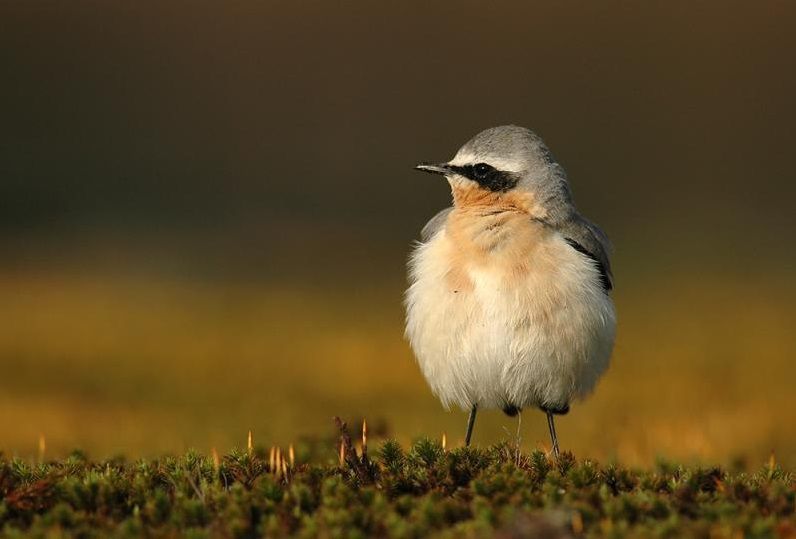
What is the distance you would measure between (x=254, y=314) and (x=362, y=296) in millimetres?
1740

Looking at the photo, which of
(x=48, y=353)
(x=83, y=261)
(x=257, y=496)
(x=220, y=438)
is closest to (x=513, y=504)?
(x=257, y=496)

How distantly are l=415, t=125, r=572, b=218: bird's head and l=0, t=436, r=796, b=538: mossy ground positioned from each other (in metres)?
2.09

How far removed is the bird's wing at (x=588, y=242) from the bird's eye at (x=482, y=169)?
59 cm

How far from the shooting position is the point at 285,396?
38.9 ft

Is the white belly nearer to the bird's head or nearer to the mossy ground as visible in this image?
the bird's head

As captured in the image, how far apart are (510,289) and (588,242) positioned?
830 mm

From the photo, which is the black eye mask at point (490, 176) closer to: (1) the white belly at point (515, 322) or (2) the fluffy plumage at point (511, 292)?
(2) the fluffy plumage at point (511, 292)

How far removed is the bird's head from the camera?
788 cm

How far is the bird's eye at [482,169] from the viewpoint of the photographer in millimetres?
7965

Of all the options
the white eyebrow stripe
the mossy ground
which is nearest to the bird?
the white eyebrow stripe

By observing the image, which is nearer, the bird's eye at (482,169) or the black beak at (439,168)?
the bird's eye at (482,169)

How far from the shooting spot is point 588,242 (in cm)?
787

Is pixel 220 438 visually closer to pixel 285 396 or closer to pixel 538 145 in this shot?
pixel 285 396

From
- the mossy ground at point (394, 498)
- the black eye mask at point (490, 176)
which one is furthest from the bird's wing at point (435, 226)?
the mossy ground at point (394, 498)
